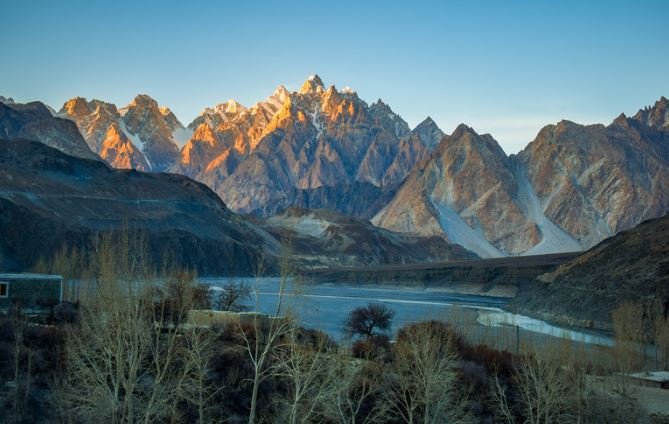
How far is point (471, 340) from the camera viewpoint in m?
69.2

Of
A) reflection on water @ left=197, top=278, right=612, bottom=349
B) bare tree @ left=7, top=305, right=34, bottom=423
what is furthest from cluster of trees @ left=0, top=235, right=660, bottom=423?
reflection on water @ left=197, top=278, right=612, bottom=349

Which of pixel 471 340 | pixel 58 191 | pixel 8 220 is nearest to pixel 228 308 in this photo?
pixel 471 340

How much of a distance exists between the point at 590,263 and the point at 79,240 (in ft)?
329

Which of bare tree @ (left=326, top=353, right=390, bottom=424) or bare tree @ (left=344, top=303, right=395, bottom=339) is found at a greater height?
bare tree @ (left=344, top=303, right=395, bottom=339)

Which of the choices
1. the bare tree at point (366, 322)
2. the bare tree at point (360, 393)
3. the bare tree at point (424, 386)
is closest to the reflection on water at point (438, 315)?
the bare tree at point (366, 322)

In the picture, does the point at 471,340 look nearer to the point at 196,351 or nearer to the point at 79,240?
the point at 196,351

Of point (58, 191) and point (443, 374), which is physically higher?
point (58, 191)

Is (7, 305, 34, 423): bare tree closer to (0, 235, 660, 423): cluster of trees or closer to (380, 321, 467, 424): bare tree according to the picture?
(0, 235, 660, 423): cluster of trees

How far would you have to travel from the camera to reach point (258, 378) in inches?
1464

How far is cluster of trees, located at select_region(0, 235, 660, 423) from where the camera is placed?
38406 millimetres

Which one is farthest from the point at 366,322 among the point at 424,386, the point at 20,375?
the point at 20,375

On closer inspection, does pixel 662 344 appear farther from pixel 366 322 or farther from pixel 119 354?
pixel 119 354

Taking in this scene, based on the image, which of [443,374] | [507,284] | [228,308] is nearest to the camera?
[443,374]

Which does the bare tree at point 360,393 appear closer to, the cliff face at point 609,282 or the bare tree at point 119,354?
the bare tree at point 119,354
